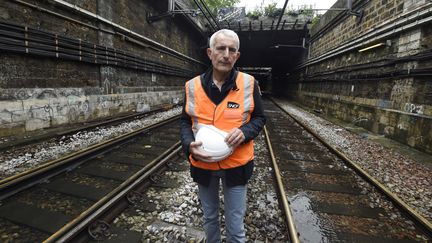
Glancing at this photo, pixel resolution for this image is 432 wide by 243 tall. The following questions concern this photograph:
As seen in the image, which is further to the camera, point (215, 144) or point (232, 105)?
point (232, 105)

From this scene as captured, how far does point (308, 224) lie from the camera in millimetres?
2893

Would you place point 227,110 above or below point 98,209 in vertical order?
above

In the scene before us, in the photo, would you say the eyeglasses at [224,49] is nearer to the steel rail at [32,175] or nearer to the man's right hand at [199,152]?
the man's right hand at [199,152]

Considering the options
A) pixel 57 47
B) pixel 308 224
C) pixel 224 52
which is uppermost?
pixel 57 47

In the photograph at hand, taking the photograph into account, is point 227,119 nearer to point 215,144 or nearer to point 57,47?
point 215,144

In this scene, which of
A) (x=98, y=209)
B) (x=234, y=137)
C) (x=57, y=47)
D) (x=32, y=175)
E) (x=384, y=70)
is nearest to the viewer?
(x=234, y=137)

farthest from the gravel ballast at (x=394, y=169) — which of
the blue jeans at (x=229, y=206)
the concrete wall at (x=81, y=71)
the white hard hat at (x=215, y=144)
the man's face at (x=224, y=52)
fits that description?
the concrete wall at (x=81, y=71)

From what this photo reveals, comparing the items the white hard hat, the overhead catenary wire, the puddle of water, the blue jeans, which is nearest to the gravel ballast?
the puddle of water

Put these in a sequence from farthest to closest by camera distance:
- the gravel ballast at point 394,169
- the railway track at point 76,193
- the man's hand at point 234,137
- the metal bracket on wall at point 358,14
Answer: the metal bracket on wall at point 358,14
the gravel ballast at point 394,169
the railway track at point 76,193
the man's hand at point 234,137

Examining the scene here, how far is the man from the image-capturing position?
1.60 metres

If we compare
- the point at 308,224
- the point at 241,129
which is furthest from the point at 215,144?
the point at 308,224

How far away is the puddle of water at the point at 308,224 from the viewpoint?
2637mm

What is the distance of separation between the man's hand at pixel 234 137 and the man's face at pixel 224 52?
0.47 meters

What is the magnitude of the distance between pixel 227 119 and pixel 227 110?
68 millimetres
